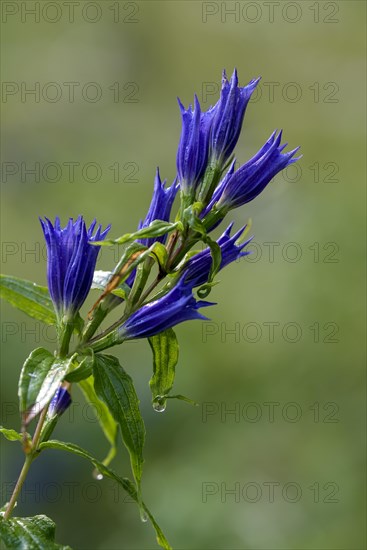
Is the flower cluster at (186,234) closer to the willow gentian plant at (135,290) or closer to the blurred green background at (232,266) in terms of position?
the willow gentian plant at (135,290)

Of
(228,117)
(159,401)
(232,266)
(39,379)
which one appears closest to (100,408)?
(159,401)

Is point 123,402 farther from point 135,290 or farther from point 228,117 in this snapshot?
point 228,117

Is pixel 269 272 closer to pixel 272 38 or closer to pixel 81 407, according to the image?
pixel 81 407

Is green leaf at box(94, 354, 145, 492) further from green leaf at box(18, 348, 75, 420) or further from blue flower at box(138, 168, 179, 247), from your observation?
blue flower at box(138, 168, 179, 247)

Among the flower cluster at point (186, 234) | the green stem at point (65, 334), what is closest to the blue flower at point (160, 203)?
the flower cluster at point (186, 234)

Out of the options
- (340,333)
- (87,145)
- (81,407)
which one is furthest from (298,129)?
(81,407)

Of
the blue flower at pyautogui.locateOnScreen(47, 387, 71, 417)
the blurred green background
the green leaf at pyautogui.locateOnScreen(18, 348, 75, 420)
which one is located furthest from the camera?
the blurred green background

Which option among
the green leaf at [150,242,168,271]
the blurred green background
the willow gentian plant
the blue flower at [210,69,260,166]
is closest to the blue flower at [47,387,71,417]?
the willow gentian plant

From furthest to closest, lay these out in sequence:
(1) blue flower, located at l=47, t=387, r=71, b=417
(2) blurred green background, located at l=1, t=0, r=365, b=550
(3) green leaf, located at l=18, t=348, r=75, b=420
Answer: (2) blurred green background, located at l=1, t=0, r=365, b=550
(1) blue flower, located at l=47, t=387, r=71, b=417
(3) green leaf, located at l=18, t=348, r=75, b=420
